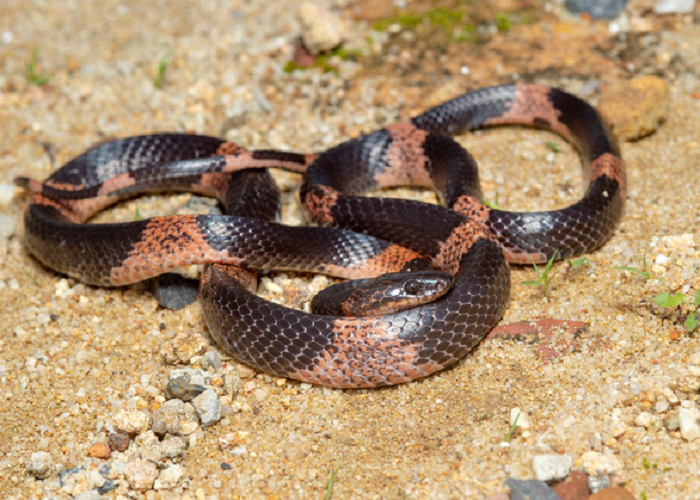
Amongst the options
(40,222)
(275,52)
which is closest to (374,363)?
(40,222)

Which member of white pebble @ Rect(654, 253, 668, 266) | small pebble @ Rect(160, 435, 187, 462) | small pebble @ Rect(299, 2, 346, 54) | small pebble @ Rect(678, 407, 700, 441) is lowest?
small pebble @ Rect(160, 435, 187, 462)

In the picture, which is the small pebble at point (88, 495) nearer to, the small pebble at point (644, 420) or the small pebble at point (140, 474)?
the small pebble at point (140, 474)

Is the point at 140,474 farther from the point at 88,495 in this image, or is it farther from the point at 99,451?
the point at 99,451

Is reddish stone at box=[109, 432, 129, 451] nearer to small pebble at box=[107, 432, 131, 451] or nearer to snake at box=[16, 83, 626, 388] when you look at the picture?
small pebble at box=[107, 432, 131, 451]

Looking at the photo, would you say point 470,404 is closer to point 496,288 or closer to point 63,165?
point 496,288

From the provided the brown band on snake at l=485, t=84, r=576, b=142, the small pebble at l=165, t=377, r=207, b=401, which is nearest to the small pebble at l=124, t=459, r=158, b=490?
the small pebble at l=165, t=377, r=207, b=401
